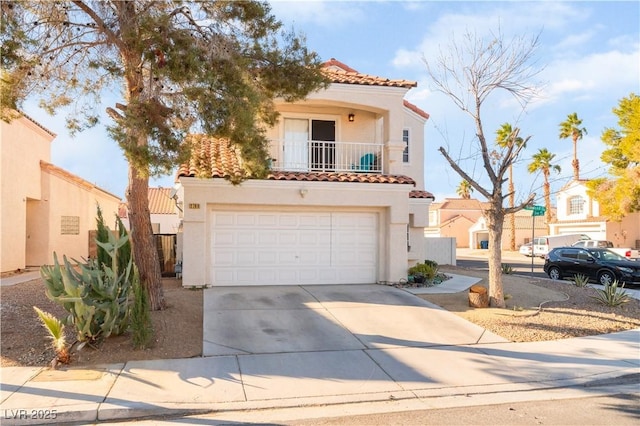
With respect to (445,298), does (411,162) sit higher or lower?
higher

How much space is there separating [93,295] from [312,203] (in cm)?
692

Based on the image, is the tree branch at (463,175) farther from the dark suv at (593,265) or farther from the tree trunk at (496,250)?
the dark suv at (593,265)

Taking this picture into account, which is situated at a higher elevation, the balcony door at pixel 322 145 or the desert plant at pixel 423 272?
the balcony door at pixel 322 145

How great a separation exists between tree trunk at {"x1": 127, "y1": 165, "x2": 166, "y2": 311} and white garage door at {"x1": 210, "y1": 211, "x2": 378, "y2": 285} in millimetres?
3423

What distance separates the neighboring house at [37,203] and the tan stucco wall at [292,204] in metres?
6.26

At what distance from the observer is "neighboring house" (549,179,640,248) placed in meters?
40.3

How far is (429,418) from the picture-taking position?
18.2ft

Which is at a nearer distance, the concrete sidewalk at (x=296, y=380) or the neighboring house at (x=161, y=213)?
the concrete sidewalk at (x=296, y=380)

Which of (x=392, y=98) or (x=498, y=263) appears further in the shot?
(x=392, y=98)

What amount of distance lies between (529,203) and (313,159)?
6.91 m

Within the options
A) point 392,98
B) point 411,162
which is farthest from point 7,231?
point 411,162

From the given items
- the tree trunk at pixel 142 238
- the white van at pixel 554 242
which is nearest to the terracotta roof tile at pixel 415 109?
the tree trunk at pixel 142 238

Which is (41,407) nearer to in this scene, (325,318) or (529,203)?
(325,318)

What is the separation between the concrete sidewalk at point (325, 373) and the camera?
19.3 feet
